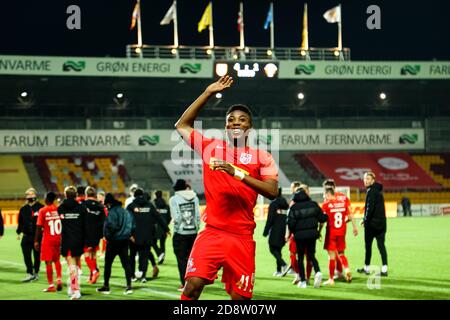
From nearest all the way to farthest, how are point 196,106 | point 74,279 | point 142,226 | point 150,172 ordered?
point 196,106 → point 74,279 → point 142,226 → point 150,172

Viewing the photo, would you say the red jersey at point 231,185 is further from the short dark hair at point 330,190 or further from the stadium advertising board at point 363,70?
the stadium advertising board at point 363,70

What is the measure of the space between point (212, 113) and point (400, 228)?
86.9 feet

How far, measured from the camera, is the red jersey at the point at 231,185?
262 inches

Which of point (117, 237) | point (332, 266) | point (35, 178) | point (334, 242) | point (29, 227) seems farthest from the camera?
point (35, 178)

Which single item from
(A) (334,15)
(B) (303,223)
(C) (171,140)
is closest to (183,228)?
(B) (303,223)

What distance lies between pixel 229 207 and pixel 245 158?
1.48 ft

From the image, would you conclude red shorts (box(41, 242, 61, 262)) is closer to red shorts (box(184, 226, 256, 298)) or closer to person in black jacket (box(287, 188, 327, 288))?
person in black jacket (box(287, 188, 327, 288))

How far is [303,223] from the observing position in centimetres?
1440

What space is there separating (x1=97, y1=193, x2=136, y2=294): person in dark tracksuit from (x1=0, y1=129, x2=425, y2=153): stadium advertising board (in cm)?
3599

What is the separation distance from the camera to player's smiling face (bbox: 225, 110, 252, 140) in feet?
21.7

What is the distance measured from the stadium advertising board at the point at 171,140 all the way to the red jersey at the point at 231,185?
43.4 meters

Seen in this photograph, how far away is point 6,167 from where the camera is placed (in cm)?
5194

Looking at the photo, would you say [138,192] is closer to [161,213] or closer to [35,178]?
[161,213]
